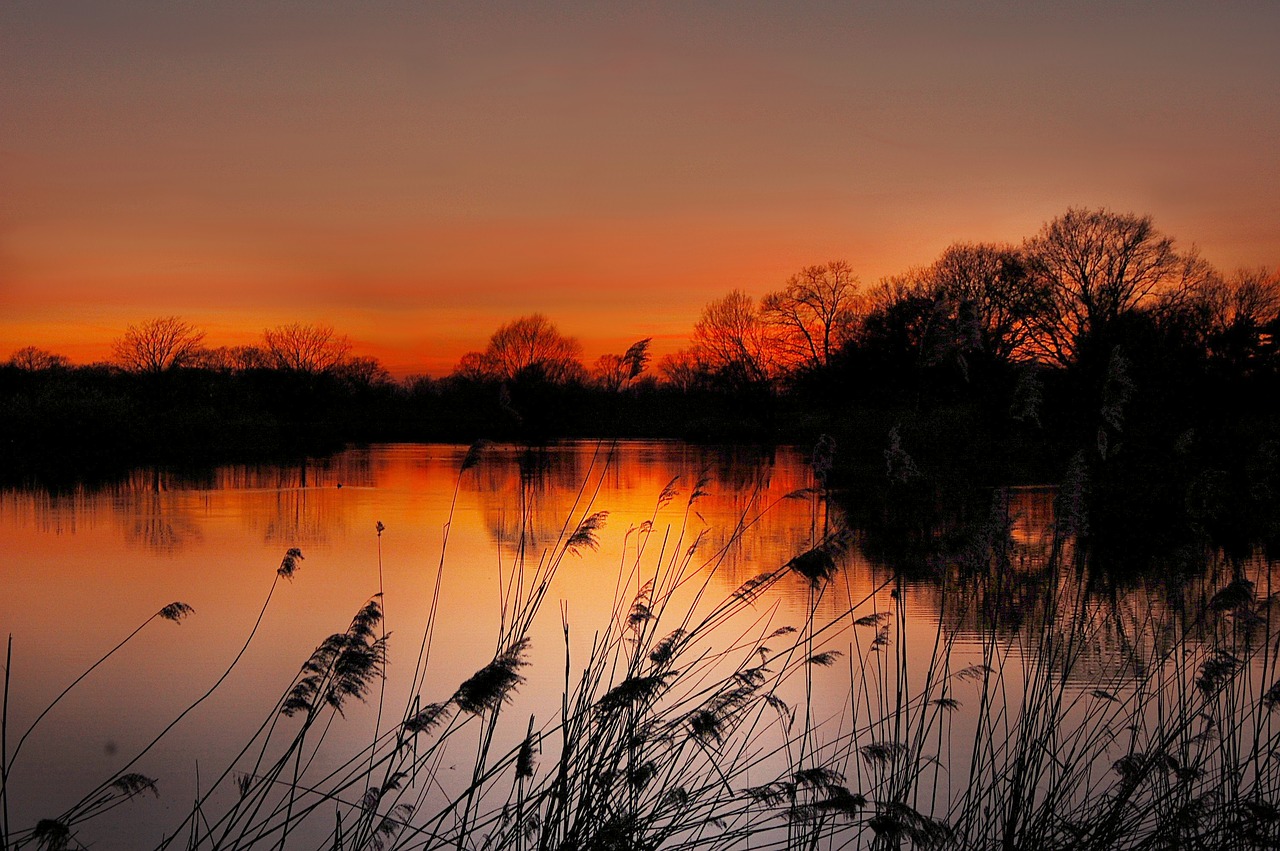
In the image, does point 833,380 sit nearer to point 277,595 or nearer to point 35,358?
point 277,595

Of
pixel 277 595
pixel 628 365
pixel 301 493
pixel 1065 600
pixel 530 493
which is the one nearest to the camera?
pixel 628 365

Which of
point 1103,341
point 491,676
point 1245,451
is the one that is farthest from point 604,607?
point 1103,341

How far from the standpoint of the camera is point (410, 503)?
18.2m

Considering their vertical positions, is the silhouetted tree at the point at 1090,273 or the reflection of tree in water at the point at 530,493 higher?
the silhouetted tree at the point at 1090,273

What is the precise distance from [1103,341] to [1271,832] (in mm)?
15533

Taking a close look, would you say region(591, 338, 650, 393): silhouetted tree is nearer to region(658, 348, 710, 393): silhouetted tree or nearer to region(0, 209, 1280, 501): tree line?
region(0, 209, 1280, 501): tree line

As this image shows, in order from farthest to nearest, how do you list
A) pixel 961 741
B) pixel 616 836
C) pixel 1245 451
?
pixel 1245 451 → pixel 961 741 → pixel 616 836

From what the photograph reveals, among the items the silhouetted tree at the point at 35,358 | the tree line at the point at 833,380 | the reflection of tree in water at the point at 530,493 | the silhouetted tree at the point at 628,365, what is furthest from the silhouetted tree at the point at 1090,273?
the silhouetted tree at the point at 35,358

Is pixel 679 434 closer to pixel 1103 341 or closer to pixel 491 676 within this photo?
pixel 1103 341

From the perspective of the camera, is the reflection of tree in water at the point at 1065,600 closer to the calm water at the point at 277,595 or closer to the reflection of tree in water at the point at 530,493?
the calm water at the point at 277,595

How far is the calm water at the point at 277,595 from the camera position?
18.1 ft

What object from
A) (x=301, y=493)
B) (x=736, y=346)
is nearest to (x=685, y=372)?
(x=736, y=346)

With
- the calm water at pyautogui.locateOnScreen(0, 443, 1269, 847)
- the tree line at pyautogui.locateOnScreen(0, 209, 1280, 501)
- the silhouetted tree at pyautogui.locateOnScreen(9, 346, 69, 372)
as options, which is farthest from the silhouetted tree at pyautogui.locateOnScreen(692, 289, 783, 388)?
the silhouetted tree at pyautogui.locateOnScreen(9, 346, 69, 372)

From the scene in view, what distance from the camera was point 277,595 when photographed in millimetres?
9703
